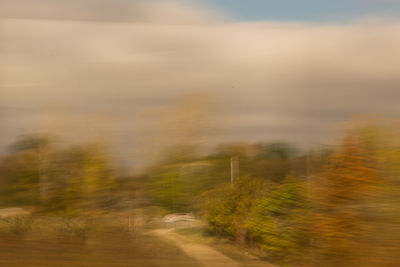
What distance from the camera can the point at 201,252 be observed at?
236 inches

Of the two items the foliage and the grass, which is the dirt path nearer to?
the grass

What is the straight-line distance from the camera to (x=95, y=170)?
7258 millimetres

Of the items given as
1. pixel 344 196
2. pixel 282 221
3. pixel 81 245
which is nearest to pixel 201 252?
pixel 81 245

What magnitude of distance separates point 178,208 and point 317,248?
1.91m

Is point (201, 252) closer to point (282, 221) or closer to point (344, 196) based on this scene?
point (344, 196)

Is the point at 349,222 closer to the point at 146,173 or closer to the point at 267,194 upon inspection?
the point at 267,194

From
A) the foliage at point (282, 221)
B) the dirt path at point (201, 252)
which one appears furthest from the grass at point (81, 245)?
the foliage at point (282, 221)

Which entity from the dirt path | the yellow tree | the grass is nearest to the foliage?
the yellow tree

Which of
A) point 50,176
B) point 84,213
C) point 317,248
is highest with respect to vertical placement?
point 50,176

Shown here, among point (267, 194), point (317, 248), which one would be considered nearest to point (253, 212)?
point (267, 194)

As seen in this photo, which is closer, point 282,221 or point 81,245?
point 81,245

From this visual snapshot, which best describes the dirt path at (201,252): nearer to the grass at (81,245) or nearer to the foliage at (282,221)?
the grass at (81,245)

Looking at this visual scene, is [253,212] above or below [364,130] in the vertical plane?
below

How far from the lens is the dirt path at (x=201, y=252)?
565 cm
